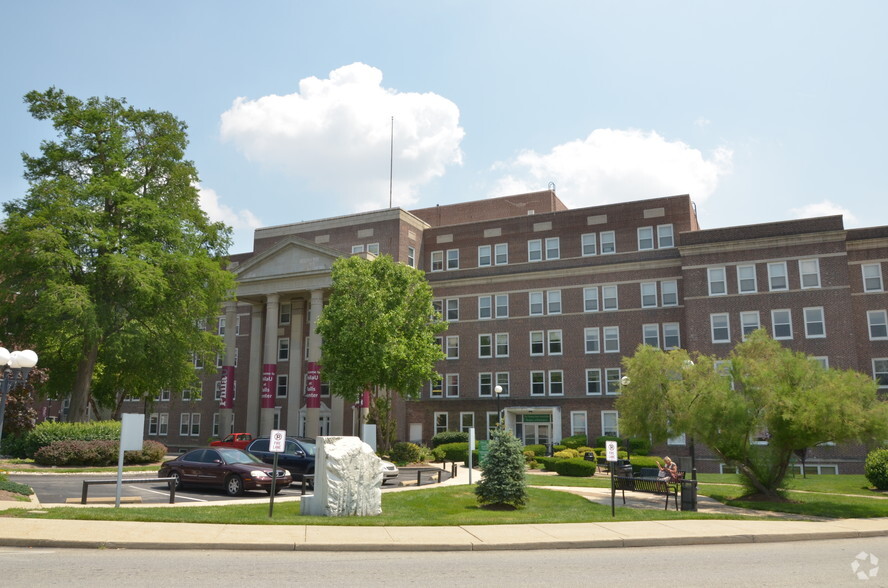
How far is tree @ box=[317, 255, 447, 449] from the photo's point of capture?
40.5 metres

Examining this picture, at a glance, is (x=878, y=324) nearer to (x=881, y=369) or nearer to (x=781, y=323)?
(x=881, y=369)

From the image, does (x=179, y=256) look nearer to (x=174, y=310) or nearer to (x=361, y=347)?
(x=174, y=310)

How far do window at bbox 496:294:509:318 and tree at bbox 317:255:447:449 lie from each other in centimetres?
1150

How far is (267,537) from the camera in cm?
1347

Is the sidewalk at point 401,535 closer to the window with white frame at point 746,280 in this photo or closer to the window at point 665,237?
the window with white frame at point 746,280

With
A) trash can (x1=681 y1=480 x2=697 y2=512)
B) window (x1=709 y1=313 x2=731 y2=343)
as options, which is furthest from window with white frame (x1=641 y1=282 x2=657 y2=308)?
trash can (x1=681 y1=480 x2=697 y2=512)

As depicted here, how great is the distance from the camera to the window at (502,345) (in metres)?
53.5

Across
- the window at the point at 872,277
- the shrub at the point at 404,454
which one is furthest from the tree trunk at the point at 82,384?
the window at the point at 872,277

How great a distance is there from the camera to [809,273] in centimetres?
4422

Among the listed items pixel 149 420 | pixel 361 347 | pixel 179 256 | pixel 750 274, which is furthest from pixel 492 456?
pixel 149 420

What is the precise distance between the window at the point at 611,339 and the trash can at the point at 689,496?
29845 mm

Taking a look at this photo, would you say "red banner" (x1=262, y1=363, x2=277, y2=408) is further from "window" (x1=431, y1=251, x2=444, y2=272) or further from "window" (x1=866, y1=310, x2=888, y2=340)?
"window" (x1=866, y1=310, x2=888, y2=340)

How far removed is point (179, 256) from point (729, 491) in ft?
96.3

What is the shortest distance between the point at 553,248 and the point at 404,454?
2187 cm
